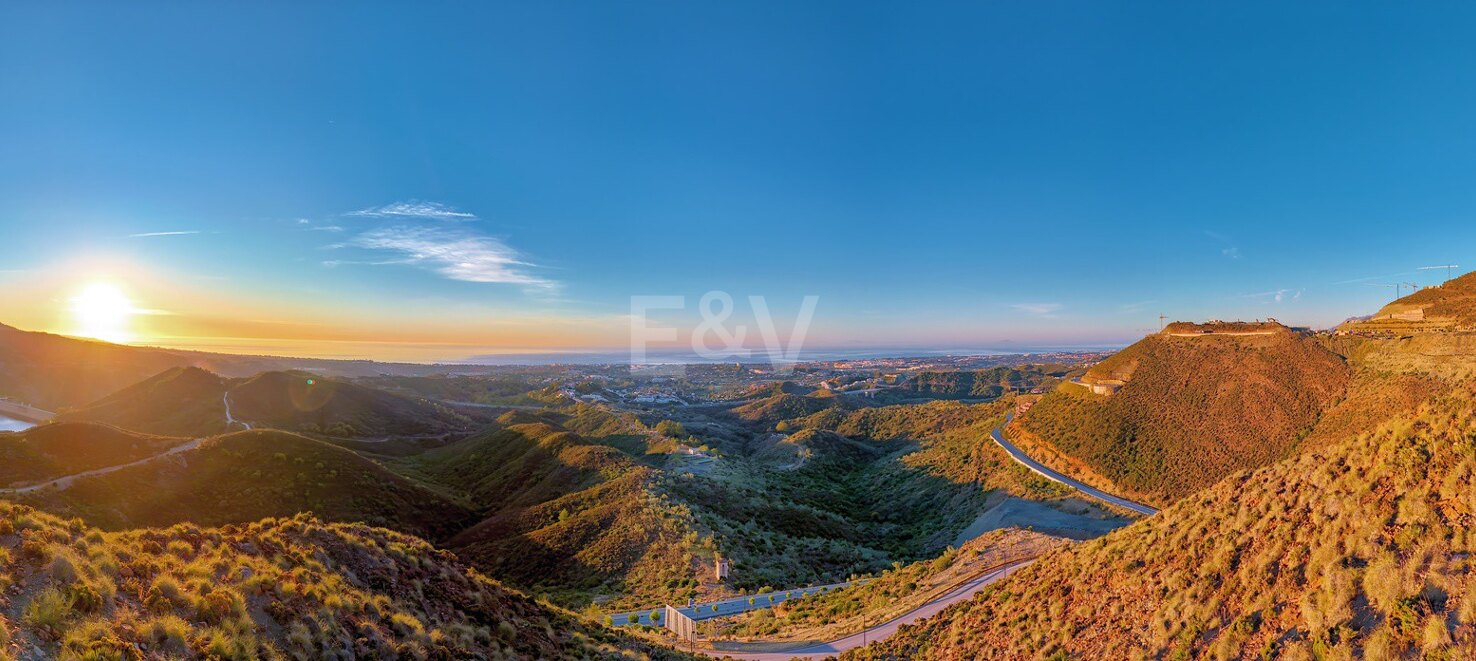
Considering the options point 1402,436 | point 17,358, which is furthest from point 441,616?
point 17,358

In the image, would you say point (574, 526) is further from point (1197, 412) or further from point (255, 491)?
point (1197, 412)

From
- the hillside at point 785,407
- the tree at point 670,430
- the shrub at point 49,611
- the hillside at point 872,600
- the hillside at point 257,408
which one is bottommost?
the hillside at point 785,407

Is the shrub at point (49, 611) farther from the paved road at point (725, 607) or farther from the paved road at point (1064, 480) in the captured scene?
the paved road at point (1064, 480)

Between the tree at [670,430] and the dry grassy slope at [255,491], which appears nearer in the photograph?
the dry grassy slope at [255,491]

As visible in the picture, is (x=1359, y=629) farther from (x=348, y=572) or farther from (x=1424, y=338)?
(x=1424, y=338)

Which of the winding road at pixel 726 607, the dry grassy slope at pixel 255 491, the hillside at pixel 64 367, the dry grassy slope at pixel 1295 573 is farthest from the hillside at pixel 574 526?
the hillside at pixel 64 367
